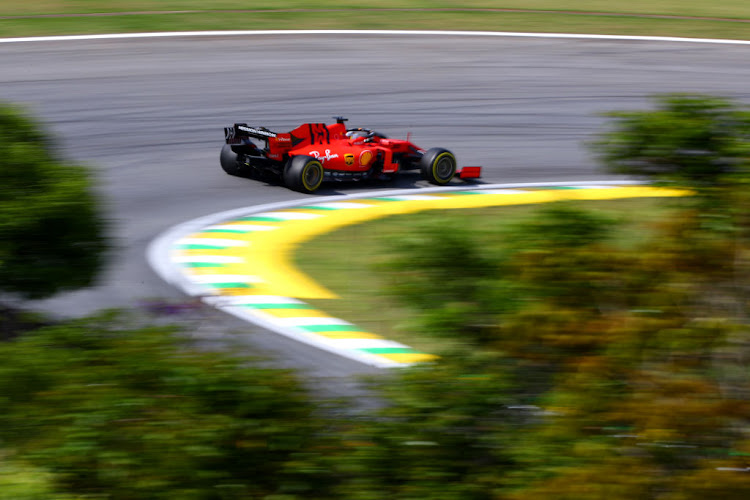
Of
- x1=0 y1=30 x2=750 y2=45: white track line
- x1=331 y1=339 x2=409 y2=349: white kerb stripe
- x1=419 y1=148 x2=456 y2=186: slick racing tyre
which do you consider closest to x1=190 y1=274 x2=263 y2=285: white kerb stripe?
x1=331 y1=339 x2=409 y2=349: white kerb stripe

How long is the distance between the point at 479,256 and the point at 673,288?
0.91m

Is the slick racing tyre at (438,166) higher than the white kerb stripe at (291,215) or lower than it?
higher

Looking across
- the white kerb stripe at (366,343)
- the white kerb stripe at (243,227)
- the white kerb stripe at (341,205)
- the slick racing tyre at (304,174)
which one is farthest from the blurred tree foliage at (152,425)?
the slick racing tyre at (304,174)

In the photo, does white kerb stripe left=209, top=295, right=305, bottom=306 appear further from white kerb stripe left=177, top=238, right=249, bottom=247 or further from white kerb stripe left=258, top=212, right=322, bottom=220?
white kerb stripe left=258, top=212, right=322, bottom=220

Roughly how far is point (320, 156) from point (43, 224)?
9026 mm

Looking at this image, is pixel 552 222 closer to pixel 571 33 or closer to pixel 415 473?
pixel 415 473

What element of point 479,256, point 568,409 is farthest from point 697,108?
point 568,409

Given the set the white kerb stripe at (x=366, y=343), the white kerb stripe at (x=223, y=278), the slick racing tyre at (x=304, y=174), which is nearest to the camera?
the white kerb stripe at (x=366, y=343)

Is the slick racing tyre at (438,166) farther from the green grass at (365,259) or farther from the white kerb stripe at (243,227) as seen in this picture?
the white kerb stripe at (243,227)

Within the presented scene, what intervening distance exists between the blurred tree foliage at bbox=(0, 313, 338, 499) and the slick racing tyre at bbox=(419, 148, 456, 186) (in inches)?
447

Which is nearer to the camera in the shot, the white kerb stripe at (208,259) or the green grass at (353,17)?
the white kerb stripe at (208,259)

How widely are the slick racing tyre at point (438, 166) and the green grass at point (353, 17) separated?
43.7 feet

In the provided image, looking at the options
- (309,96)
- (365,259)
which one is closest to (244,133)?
(365,259)

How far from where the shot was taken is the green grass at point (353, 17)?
2727cm
